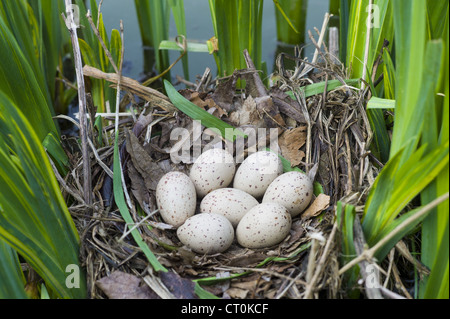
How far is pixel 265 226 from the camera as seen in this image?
1.25 metres

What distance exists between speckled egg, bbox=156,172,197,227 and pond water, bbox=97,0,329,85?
0.96 meters

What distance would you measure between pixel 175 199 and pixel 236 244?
0.76ft

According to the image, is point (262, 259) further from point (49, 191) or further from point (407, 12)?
point (407, 12)

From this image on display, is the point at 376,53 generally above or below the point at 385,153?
above

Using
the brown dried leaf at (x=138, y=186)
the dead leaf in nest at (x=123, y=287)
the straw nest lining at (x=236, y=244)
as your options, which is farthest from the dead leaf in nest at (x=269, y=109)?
the dead leaf in nest at (x=123, y=287)

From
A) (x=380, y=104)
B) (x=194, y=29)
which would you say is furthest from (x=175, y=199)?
(x=194, y=29)

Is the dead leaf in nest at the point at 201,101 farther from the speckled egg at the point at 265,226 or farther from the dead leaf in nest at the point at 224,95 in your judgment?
the speckled egg at the point at 265,226

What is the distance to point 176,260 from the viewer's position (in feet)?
3.81

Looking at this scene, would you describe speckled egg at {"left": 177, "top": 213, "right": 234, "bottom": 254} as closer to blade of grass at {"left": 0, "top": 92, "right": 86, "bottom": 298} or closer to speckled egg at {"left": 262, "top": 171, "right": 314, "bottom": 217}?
speckled egg at {"left": 262, "top": 171, "right": 314, "bottom": 217}

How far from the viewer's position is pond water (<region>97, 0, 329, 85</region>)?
7.45 feet

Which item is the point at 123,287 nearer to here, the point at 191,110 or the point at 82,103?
the point at 82,103

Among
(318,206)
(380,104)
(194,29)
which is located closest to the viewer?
(380,104)

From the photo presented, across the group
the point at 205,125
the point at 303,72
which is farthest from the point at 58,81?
the point at 303,72
